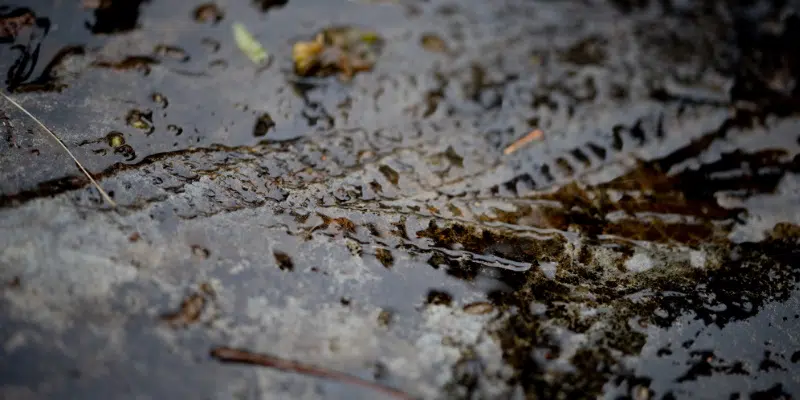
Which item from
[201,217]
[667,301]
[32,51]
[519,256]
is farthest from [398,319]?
[32,51]

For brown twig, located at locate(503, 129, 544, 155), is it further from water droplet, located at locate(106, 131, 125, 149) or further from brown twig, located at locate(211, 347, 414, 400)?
water droplet, located at locate(106, 131, 125, 149)

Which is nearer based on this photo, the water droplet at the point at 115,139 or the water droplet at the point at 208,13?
the water droplet at the point at 115,139

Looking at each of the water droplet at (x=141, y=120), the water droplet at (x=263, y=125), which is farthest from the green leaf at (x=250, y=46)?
the water droplet at (x=141, y=120)

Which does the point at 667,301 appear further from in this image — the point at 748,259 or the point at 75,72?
the point at 75,72

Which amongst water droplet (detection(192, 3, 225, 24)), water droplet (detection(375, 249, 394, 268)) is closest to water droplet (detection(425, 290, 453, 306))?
water droplet (detection(375, 249, 394, 268))

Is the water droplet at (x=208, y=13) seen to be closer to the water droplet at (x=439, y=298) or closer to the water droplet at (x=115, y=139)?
the water droplet at (x=115, y=139)

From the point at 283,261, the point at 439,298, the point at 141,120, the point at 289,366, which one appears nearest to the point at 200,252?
the point at 283,261
